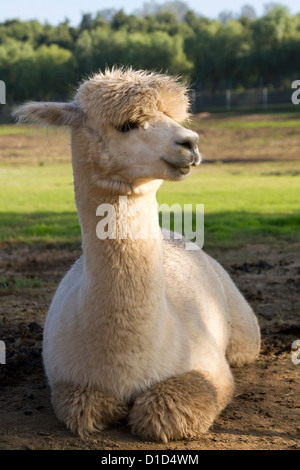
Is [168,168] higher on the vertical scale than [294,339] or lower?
higher

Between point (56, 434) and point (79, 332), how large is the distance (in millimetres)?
658

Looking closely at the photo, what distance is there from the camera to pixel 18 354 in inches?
250

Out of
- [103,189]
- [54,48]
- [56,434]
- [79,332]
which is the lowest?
[56,434]

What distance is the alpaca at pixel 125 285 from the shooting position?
4.35m

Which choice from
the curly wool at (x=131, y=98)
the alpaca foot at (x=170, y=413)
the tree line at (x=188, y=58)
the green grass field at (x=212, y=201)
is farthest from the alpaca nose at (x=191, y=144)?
the tree line at (x=188, y=58)

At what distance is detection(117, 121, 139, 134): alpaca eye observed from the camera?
4371mm

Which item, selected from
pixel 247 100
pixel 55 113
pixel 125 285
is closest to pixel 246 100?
pixel 247 100

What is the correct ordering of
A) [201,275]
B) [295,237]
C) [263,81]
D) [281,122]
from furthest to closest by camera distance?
[263,81]
[281,122]
[295,237]
[201,275]

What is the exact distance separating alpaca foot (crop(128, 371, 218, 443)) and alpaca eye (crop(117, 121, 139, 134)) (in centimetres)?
159

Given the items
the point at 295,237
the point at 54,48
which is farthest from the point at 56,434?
the point at 54,48

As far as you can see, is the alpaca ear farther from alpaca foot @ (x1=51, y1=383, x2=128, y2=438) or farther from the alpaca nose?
alpaca foot @ (x1=51, y1=383, x2=128, y2=438)

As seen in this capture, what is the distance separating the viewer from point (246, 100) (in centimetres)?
6469

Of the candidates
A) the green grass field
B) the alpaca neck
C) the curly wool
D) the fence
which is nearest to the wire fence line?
the fence
